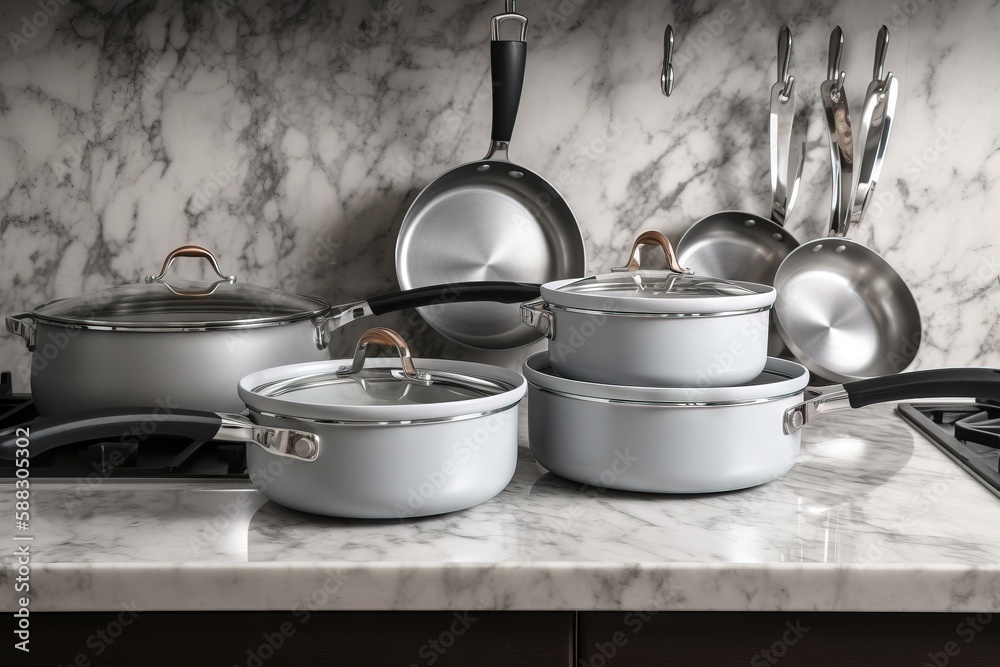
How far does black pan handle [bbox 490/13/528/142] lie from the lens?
1095mm

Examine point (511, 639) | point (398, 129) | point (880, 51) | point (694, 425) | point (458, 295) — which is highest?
point (880, 51)

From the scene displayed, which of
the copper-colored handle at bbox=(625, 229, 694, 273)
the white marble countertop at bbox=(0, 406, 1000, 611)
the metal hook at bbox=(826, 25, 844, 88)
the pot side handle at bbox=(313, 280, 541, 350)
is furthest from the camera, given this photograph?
the metal hook at bbox=(826, 25, 844, 88)

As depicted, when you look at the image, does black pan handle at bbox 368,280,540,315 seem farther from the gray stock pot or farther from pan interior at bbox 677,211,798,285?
pan interior at bbox 677,211,798,285

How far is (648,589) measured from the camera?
26.0 inches

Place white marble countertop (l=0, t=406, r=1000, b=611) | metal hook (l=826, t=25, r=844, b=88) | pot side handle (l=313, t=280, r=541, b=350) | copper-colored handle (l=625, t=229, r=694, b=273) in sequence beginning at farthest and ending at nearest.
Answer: metal hook (l=826, t=25, r=844, b=88) < pot side handle (l=313, t=280, r=541, b=350) < copper-colored handle (l=625, t=229, r=694, b=273) < white marble countertop (l=0, t=406, r=1000, b=611)

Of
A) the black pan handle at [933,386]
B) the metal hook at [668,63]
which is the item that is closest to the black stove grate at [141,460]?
the black pan handle at [933,386]

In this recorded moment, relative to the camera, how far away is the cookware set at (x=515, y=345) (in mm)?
726

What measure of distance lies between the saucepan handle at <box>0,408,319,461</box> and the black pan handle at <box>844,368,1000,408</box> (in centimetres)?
54

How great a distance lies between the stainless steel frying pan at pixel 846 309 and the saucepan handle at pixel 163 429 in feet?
2.50

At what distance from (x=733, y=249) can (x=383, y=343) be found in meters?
0.65

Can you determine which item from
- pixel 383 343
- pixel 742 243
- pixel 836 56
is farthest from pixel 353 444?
pixel 836 56

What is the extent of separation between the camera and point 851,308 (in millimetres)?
1223

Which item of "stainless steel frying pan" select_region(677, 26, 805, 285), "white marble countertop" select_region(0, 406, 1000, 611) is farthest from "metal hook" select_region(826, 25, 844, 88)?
"white marble countertop" select_region(0, 406, 1000, 611)

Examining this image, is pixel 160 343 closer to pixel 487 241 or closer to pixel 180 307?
pixel 180 307
